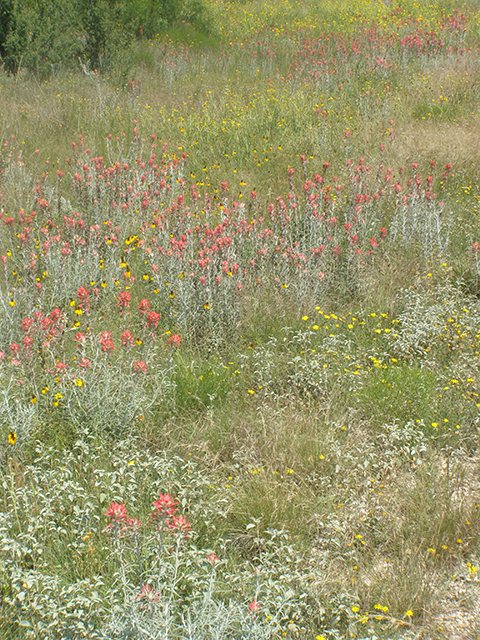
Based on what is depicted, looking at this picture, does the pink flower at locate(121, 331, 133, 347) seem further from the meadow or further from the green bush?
the green bush

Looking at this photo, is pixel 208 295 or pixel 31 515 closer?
pixel 31 515

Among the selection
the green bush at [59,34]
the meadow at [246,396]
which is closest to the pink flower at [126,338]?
the meadow at [246,396]

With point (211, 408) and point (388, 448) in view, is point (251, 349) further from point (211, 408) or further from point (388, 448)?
point (388, 448)

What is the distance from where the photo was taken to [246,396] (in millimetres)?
3607

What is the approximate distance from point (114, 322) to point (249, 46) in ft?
38.0

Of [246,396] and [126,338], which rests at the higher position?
[126,338]

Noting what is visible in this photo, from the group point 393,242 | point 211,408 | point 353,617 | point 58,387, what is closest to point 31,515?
point 58,387

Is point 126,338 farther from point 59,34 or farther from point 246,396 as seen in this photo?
point 59,34

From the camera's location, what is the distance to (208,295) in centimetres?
425

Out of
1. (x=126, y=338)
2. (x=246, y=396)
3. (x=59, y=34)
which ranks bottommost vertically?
(x=246, y=396)

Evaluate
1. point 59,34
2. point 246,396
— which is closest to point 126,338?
point 246,396

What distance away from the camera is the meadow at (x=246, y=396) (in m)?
2.35

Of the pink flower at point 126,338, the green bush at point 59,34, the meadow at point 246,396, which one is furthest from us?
the green bush at point 59,34

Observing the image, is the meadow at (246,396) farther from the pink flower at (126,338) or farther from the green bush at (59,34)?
the green bush at (59,34)
